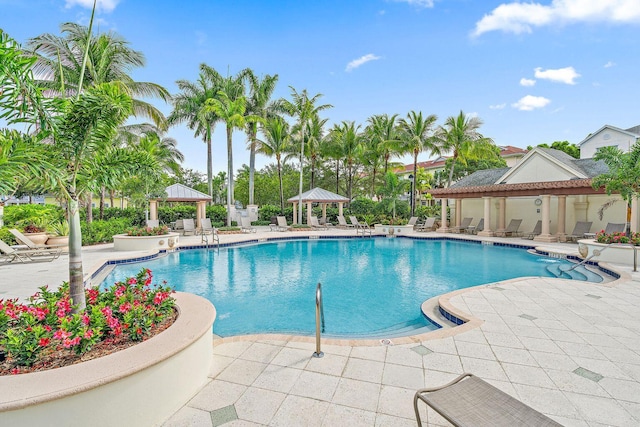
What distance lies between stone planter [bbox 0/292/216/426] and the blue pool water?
9.42 ft

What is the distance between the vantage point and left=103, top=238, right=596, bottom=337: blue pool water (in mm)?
6527

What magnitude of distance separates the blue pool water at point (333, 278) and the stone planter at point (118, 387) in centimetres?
287

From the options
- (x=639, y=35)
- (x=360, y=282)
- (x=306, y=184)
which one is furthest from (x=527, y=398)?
(x=306, y=184)

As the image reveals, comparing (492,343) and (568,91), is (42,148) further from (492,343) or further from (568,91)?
(568,91)

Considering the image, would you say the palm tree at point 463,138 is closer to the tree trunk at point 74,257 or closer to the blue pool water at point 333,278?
the blue pool water at point 333,278

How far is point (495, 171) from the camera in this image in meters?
23.8

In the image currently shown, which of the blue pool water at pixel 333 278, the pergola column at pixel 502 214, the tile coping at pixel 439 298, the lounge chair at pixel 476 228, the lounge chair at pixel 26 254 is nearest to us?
the tile coping at pixel 439 298

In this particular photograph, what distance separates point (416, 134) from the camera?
24.2 m

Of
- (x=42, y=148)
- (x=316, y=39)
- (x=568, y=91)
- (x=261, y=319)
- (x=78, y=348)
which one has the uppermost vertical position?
(x=316, y=39)

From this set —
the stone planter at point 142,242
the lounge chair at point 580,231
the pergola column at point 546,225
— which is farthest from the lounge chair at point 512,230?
the stone planter at point 142,242

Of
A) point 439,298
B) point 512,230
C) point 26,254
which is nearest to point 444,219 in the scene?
point 512,230

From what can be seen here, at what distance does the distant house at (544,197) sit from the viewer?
1645cm

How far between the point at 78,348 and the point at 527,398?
4.24m

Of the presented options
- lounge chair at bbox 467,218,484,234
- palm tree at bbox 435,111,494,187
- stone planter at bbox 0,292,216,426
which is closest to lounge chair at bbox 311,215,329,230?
lounge chair at bbox 467,218,484,234
